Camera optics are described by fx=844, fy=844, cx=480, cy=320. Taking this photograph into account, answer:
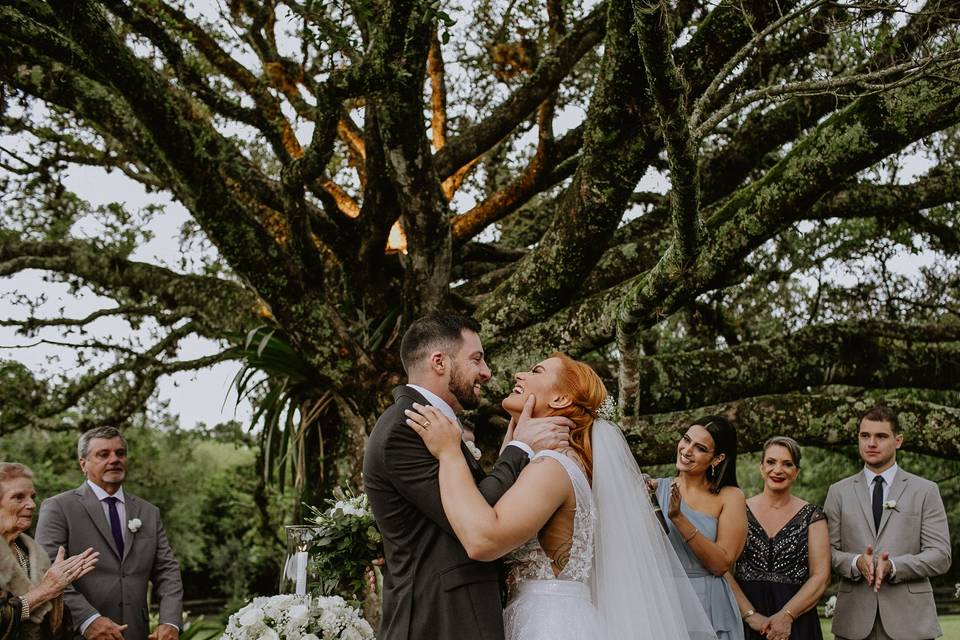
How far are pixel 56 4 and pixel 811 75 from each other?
5.85 metres

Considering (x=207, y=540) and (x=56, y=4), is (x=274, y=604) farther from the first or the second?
(x=207, y=540)

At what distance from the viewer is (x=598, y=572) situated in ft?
10.6

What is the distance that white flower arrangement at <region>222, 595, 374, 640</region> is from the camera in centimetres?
356

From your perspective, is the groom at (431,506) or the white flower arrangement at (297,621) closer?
the groom at (431,506)

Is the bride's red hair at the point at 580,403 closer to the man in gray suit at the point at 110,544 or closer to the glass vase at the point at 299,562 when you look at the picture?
the glass vase at the point at 299,562

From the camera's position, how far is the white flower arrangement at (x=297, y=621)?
11.7 feet

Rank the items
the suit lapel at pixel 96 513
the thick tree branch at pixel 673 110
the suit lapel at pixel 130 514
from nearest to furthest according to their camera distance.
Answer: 1. the thick tree branch at pixel 673 110
2. the suit lapel at pixel 96 513
3. the suit lapel at pixel 130 514

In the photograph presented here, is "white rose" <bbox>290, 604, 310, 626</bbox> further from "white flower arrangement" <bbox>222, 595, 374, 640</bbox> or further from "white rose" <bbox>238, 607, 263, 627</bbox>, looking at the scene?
"white rose" <bbox>238, 607, 263, 627</bbox>

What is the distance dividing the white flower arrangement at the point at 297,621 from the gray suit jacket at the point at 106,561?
5.09 feet

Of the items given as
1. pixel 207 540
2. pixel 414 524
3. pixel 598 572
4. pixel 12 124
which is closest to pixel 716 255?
pixel 598 572

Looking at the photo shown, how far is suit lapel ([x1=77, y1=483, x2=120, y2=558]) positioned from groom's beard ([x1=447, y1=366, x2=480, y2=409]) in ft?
9.50

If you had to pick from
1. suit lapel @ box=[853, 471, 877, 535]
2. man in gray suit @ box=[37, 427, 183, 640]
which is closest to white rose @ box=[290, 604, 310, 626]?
man in gray suit @ box=[37, 427, 183, 640]

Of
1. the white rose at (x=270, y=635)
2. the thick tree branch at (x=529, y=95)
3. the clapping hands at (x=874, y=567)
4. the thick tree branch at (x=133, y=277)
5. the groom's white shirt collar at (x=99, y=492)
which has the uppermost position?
the thick tree branch at (x=529, y=95)

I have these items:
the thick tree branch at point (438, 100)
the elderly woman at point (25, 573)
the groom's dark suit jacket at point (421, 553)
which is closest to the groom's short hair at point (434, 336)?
the groom's dark suit jacket at point (421, 553)
